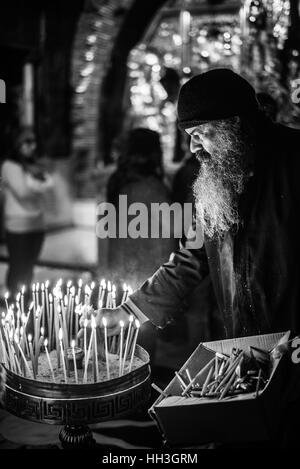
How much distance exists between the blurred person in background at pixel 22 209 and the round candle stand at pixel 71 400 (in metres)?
3.82

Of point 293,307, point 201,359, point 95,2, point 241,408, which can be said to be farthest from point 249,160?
point 95,2

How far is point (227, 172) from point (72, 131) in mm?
9248

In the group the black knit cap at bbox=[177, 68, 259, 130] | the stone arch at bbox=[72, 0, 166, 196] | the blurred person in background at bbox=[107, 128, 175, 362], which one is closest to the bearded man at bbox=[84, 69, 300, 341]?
the black knit cap at bbox=[177, 68, 259, 130]

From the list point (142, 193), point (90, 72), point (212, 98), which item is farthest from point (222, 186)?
point (90, 72)

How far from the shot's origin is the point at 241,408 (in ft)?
5.72

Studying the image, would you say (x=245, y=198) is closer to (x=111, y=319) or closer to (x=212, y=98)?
(x=212, y=98)

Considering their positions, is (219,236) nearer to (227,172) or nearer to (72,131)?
(227,172)

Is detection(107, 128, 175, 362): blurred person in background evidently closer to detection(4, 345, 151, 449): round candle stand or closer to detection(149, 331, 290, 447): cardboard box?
detection(4, 345, 151, 449): round candle stand

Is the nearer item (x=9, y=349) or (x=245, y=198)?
(x=9, y=349)

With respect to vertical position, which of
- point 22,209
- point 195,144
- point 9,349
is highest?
point 195,144

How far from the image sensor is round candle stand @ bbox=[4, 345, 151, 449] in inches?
79.5

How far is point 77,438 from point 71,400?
0.44 m

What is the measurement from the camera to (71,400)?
2018 millimetres

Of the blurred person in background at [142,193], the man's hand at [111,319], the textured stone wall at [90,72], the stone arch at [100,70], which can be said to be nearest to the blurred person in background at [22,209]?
the blurred person in background at [142,193]
